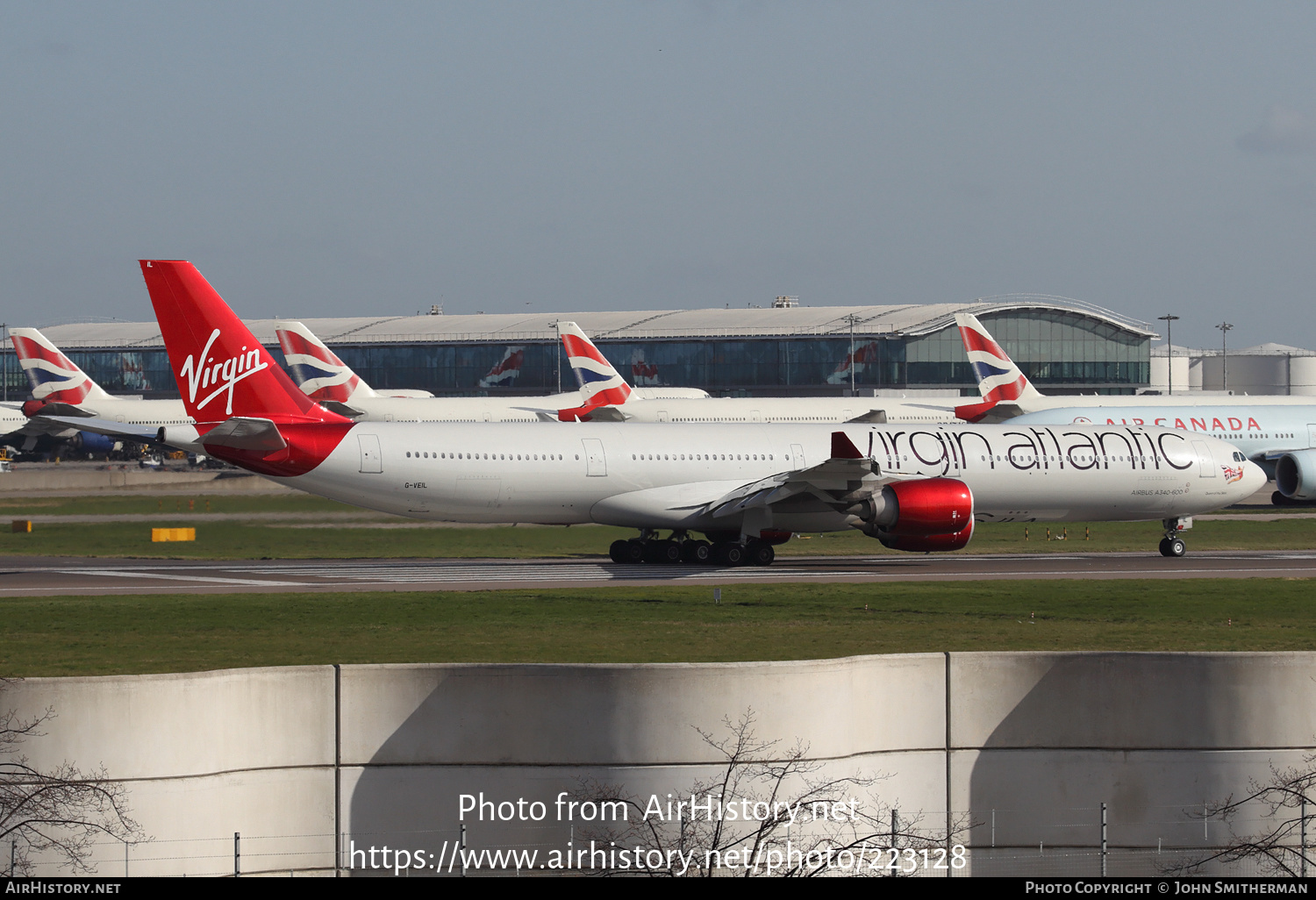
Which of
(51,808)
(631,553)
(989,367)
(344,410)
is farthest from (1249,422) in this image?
(51,808)

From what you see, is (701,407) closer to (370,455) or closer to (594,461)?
(594,461)

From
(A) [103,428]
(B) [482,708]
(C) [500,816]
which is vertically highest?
(A) [103,428]

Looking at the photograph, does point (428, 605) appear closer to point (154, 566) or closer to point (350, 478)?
point (350, 478)

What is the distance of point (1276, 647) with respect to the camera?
79.1 ft

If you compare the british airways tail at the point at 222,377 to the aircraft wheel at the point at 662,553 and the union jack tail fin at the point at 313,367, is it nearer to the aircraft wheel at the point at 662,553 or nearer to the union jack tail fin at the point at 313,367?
the aircraft wheel at the point at 662,553

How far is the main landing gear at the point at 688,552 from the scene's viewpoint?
41.9m

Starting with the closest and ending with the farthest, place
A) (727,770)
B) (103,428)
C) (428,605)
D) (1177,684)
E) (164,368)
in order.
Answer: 1. (727,770)
2. (1177,684)
3. (428,605)
4. (103,428)
5. (164,368)

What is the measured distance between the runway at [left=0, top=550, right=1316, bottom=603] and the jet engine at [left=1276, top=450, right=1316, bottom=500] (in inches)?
531

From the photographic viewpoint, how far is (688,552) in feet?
139

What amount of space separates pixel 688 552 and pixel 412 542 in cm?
1057

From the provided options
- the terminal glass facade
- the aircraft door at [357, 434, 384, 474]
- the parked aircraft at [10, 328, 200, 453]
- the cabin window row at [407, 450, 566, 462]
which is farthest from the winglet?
the terminal glass facade

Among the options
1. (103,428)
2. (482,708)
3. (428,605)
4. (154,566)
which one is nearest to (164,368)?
(103,428)

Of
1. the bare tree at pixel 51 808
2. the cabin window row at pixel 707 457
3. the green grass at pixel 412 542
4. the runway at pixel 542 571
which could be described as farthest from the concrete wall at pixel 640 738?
the green grass at pixel 412 542
